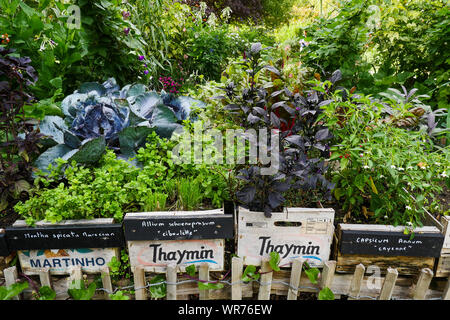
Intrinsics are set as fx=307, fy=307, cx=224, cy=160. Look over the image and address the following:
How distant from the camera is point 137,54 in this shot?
7.86 ft

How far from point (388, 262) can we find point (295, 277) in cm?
45

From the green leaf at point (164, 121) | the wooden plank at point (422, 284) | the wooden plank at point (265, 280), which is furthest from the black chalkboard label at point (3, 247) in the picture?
the wooden plank at point (422, 284)

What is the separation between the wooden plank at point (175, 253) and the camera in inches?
56.4

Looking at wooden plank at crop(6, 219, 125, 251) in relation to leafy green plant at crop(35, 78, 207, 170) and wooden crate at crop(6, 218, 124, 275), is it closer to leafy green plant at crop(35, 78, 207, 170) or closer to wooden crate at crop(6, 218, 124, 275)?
wooden crate at crop(6, 218, 124, 275)

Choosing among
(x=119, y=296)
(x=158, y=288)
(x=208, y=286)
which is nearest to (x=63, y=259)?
(x=119, y=296)

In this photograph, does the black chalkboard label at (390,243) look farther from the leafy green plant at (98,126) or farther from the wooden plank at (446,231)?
the leafy green plant at (98,126)

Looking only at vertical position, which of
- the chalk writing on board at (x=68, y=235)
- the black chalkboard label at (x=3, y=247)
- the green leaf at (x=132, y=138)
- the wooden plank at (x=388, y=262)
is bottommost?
the wooden plank at (x=388, y=262)

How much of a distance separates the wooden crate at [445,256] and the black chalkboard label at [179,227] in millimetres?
982

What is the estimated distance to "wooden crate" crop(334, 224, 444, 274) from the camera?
4.51 feet

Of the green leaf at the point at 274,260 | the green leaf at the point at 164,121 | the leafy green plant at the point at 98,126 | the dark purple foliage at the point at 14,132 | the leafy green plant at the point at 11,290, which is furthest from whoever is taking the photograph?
the green leaf at the point at 164,121

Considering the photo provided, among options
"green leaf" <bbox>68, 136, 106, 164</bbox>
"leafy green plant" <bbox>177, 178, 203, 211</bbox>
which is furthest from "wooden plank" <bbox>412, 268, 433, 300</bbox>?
"green leaf" <bbox>68, 136, 106, 164</bbox>

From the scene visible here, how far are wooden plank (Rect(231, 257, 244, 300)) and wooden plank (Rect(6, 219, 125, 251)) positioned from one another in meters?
0.53

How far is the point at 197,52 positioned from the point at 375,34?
2193 millimetres
